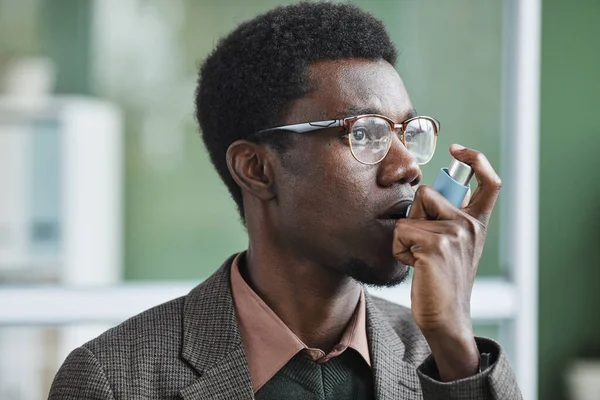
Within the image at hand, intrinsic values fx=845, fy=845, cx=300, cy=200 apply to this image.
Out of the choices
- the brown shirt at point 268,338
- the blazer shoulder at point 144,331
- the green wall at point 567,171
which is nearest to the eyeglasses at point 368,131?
the brown shirt at point 268,338

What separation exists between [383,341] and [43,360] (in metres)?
1.87

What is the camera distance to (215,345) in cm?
171

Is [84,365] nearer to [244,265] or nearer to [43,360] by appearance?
[244,265]

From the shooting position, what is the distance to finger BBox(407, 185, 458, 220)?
1.54m

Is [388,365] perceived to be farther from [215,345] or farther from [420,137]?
[420,137]

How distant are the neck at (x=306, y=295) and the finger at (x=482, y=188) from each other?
1.04 feet

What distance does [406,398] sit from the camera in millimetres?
1768

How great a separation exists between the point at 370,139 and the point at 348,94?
10 centimetres

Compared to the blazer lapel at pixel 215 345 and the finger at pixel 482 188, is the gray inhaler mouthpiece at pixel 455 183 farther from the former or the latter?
the blazer lapel at pixel 215 345

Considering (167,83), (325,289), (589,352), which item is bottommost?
(589,352)

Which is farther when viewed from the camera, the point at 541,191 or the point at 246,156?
the point at 541,191

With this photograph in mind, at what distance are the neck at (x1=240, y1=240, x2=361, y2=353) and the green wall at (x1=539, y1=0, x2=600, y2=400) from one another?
6.53 ft

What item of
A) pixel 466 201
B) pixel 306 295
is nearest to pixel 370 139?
pixel 466 201

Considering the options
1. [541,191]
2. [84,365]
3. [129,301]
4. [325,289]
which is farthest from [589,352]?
[84,365]
